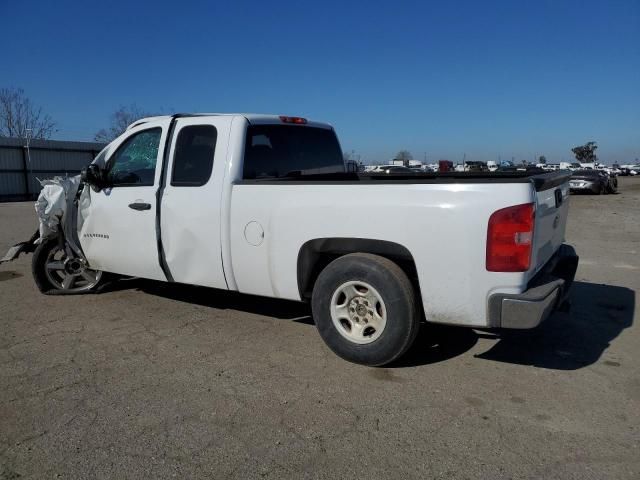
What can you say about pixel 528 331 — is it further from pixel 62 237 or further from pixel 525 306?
pixel 62 237

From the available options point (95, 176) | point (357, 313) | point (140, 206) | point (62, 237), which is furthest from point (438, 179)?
point (62, 237)

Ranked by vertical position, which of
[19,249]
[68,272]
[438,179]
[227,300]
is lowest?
[227,300]

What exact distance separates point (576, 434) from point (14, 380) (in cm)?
384

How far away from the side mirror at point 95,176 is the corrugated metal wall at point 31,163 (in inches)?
1052

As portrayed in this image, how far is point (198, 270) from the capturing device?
479 centimetres

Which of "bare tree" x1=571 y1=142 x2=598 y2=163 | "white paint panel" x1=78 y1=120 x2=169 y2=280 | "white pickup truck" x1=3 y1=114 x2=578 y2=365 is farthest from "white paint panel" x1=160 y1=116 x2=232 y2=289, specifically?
"bare tree" x1=571 y1=142 x2=598 y2=163

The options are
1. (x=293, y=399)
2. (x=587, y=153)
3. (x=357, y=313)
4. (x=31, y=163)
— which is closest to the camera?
(x=293, y=399)

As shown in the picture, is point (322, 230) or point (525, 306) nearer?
point (525, 306)

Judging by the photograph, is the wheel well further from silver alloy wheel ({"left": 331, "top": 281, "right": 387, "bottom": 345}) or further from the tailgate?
the tailgate

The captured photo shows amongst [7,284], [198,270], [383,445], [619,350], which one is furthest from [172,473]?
[7,284]

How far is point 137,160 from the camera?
5.35 meters

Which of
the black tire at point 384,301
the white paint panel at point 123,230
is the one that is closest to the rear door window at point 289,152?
the white paint panel at point 123,230

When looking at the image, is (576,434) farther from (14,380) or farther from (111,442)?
(14,380)

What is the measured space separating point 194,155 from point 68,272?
2.62m
